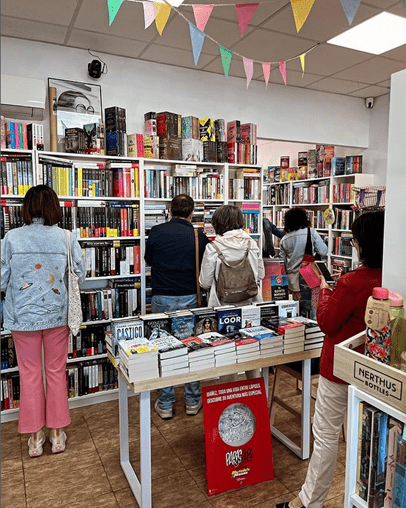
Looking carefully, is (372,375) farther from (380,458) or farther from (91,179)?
(91,179)

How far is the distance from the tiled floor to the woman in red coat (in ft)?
1.22

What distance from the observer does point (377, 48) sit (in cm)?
378

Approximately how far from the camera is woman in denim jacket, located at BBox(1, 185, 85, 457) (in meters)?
2.60

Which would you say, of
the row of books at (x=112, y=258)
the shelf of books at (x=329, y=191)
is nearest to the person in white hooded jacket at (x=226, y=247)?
the row of books at (x=112, y=258)

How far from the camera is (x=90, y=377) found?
3479 millimetres

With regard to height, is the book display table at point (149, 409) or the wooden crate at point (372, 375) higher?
the wooden crate at point (372, 375)

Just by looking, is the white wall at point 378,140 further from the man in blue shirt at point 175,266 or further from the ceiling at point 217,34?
the man in blue shirt at point 175,266

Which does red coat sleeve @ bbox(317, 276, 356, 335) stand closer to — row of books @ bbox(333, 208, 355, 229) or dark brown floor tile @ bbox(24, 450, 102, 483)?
dark brown floor tile @ bbox(24, 450, 102, 483)

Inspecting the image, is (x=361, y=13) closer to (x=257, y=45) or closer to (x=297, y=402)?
(x=257, y=45)

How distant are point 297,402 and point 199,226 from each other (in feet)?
5.81

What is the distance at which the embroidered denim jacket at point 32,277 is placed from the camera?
2594 millimetres

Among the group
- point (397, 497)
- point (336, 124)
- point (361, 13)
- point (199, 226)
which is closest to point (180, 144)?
point (199, 226)

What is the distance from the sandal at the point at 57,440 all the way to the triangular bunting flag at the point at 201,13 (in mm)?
2933

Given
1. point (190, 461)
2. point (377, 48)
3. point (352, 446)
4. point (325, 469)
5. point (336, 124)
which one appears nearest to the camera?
point (352, 446)
